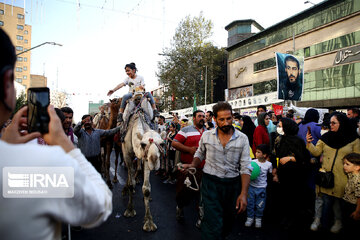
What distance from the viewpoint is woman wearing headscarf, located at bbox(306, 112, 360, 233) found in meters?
4.29

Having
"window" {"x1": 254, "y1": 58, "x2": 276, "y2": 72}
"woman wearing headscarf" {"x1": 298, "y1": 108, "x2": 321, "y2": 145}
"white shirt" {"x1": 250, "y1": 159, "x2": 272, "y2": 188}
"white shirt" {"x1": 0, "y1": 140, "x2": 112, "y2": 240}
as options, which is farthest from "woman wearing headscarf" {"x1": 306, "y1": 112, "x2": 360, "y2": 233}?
"window" {"x1": 254, "y1": 58, "x2": 276, "y2": 72}

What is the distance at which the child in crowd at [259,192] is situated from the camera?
4836mm

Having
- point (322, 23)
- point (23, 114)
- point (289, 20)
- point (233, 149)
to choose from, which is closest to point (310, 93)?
point (322, 23)

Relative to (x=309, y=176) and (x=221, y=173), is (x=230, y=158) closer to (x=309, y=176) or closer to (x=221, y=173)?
(x=221, y=173)

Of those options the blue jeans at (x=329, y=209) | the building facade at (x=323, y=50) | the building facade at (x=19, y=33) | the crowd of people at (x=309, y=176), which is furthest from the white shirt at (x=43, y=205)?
the building facade at (x=19, y=33)

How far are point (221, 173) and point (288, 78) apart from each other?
8566 millimetres

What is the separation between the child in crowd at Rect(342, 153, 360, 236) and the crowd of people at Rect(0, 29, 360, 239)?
16 mm

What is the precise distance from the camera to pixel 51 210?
0.97 meters

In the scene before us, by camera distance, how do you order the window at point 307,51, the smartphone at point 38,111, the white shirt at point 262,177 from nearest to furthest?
1. the smartphone at point 38,111
2. the white shirt at point 262,177
3. the window at point 307,51

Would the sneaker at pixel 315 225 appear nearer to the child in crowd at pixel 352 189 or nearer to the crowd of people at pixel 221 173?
the crowd of people at pixel 221 173

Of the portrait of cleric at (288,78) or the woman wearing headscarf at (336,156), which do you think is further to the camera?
the portrait of cleric at (288,78)

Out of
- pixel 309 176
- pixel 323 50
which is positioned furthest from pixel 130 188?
pixel 323 50

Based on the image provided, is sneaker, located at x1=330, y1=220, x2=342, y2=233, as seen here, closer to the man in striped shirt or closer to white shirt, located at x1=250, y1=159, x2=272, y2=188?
white shirt, located at x1=250, y1=159, x2=272, y2=188

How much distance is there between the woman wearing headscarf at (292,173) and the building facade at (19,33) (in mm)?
88479
